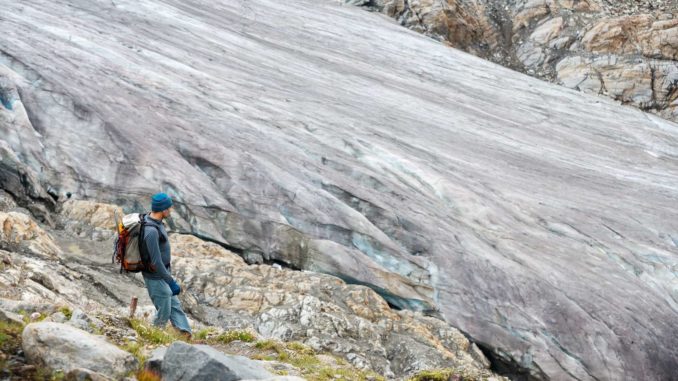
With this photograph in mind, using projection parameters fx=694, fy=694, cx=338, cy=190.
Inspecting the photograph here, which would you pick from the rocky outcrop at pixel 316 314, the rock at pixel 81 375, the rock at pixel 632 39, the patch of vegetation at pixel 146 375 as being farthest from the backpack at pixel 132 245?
the rock at pixel 632 39

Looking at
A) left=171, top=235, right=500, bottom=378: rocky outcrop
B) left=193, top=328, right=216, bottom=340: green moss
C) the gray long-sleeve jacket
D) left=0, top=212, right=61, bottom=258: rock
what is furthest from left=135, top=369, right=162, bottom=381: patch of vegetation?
left=0, top=212, right=61, bottom=258: rock

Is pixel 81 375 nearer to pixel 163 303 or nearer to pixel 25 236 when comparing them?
pixel 163 303

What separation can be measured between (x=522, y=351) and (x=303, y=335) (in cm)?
513

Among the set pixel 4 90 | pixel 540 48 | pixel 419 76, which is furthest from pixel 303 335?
pixel 540 48

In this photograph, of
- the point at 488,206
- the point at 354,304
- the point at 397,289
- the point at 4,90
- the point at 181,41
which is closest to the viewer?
the point at 354,304

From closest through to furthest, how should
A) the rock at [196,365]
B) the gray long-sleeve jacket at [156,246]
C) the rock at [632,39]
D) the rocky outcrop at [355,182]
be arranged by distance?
the rock at [196,365]
the gray long-sleeve jacket at [156,246]
the rocky outcrop at [355,182]
the rock at [632,39]

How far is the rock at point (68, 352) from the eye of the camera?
255 inches

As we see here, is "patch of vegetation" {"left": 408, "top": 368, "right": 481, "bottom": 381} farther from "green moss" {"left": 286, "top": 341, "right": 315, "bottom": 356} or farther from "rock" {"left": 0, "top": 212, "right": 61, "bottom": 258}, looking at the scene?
"rock" {"left": 0, "top": 212, "right": 61, "bottom": 258}

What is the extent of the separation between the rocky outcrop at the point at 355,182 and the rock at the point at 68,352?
157 inches

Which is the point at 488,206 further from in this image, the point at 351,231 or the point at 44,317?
the point at 44,317

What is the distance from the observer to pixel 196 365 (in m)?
6.59

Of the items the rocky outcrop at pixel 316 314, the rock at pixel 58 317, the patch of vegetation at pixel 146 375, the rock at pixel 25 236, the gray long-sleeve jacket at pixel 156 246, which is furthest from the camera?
the rocky outcrop at pixel 316 314

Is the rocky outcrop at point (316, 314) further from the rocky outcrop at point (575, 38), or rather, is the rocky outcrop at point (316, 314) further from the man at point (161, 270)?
the rocky outcrop at point (575, 38)

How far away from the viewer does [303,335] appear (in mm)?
13117
